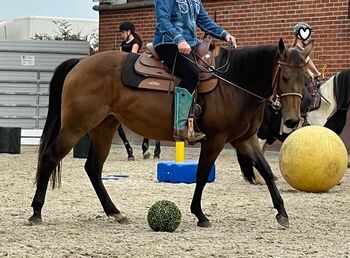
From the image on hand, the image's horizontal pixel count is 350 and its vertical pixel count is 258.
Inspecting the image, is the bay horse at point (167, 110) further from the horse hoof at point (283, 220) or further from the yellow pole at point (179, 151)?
the yellow pole at point (179, 151)

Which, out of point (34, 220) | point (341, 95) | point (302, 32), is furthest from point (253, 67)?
point (341, 95)

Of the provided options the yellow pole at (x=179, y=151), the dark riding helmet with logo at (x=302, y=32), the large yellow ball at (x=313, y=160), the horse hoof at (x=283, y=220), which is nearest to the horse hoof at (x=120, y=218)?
the horse hoof at (x=283, y=220)

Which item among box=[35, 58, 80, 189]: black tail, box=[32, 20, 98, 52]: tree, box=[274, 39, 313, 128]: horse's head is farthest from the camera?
box=[32, 20, 98, 52]: tree

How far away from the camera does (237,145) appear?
8.59 metres

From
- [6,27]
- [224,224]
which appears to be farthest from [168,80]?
[6,27]

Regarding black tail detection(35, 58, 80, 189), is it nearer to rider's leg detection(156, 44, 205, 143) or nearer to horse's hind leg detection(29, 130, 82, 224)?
horse's hind leg detection(29, 130, 82, 224)

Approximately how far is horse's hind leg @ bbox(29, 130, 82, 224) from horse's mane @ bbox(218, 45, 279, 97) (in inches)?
66.0

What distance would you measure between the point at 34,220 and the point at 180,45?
2.24 meters

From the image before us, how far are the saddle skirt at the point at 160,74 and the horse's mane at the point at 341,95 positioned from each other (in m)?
5.63

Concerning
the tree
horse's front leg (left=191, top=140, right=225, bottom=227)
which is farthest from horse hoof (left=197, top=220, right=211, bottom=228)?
the tree

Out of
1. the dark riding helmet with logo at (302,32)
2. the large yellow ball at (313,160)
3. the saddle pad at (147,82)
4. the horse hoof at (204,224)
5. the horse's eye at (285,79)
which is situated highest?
the horse's eye at (285,79)

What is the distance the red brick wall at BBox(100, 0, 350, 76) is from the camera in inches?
659

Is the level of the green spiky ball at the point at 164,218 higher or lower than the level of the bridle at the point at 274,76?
lower

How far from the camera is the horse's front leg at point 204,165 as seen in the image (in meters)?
8.23
